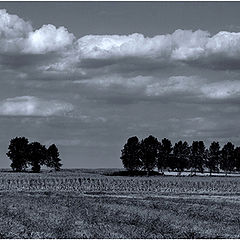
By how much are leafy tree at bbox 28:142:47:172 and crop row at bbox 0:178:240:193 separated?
90758mm

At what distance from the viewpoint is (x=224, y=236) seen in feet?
86.1

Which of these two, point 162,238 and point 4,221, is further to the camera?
point 4,221

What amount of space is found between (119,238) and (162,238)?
6.00 feet

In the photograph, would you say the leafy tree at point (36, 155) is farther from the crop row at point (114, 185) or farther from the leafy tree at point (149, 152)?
the crop row at point (114, 185)


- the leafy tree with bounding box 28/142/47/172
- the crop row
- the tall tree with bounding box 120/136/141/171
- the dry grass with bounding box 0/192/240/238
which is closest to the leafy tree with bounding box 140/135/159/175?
the tall tree with bounding box 120/136/141/171

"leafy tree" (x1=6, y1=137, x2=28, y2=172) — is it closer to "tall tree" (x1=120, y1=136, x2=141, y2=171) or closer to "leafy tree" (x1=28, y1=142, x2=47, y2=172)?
"leafy tree" (x1=28, y1=142, x2=47, y2=172)

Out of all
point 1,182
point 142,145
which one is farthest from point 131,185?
point 142,145

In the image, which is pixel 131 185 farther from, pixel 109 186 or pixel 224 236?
→ pixel 224 236

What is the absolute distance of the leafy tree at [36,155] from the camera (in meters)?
186

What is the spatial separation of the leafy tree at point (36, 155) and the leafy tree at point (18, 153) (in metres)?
1.85

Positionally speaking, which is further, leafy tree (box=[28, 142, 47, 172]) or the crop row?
leafy tree (box=[28, 142, 47, 172])

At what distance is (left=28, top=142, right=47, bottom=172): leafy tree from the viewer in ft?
609

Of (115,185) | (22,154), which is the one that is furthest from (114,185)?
(22,154)

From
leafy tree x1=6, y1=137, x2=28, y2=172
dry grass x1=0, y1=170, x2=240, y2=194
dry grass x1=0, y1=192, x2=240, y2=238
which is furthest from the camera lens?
leafy tree x1=6, y1=137, x2=28, y2=172
